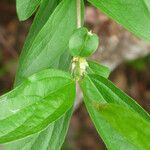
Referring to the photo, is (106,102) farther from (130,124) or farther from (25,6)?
(25,6)

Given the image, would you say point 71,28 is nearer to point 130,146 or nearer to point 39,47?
point 39,47

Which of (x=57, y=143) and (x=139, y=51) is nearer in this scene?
(x=57, y=143)

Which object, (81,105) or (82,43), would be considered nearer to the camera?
(82,43)

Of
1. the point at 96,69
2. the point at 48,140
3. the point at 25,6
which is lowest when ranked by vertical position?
the point at 48,140

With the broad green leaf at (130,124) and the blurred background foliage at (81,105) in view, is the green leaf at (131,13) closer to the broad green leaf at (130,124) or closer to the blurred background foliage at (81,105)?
the broad green leaf at (130,124)

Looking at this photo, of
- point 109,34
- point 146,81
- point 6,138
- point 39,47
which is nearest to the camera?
point 6,138

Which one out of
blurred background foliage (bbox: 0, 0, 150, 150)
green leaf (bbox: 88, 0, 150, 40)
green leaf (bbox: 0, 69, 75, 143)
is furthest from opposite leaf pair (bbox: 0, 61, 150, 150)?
blurred background foliage (bbox: 0, 0, 150, 150)

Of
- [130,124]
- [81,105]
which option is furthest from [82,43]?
[81,105]

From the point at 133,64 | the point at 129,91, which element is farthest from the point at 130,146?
the point at 129,91
